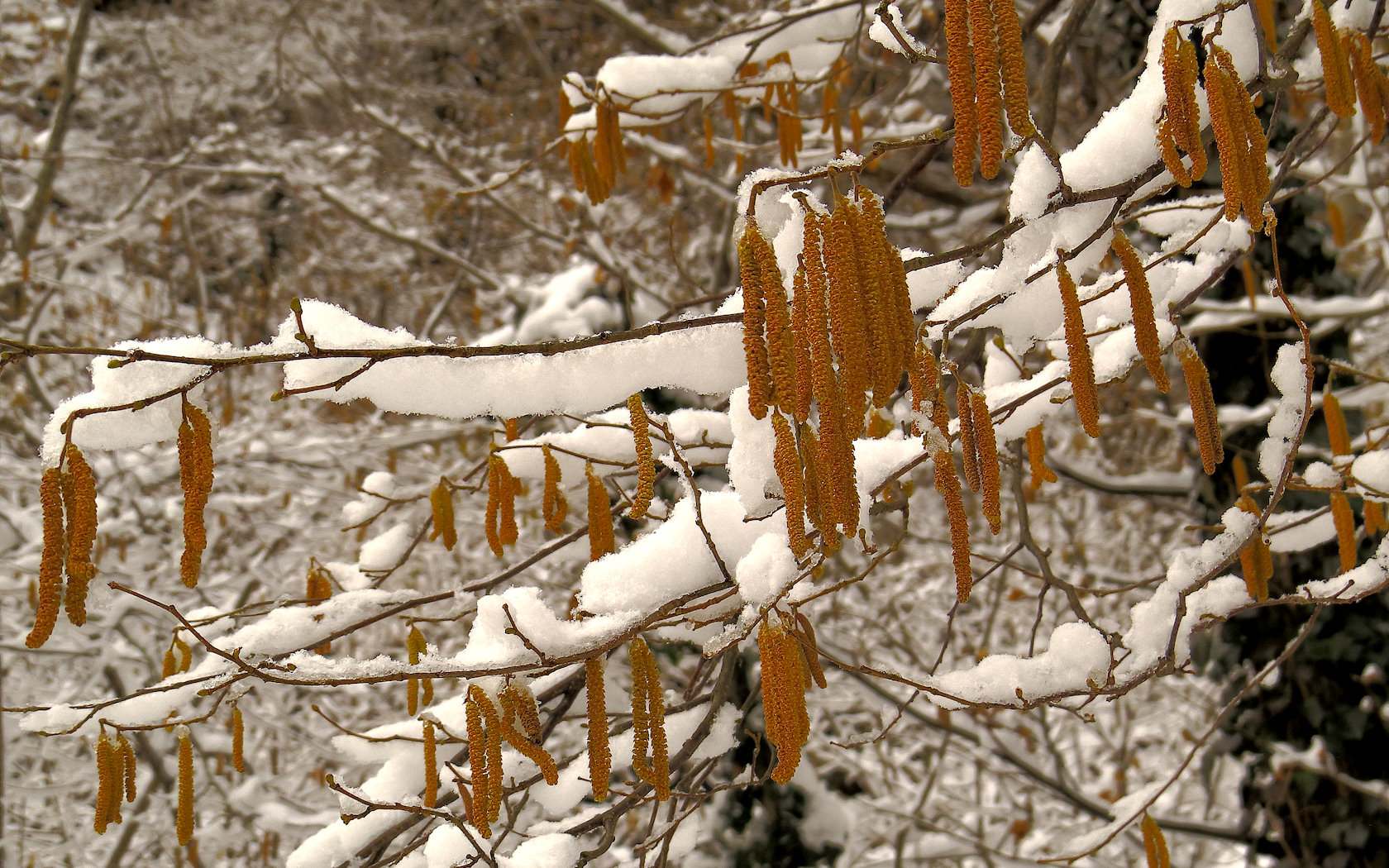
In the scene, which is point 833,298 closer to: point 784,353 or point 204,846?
point 784,353

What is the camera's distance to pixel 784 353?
3.42ft

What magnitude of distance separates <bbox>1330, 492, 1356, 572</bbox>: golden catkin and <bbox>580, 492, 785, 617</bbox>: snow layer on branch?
102 cm

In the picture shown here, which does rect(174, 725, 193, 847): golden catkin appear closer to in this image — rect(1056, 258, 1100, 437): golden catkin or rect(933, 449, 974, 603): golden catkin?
rect(933, 449, 974, 603): golden catkin

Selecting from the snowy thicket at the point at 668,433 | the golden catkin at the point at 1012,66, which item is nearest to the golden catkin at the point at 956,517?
the snowy thicket at the point at 668,433

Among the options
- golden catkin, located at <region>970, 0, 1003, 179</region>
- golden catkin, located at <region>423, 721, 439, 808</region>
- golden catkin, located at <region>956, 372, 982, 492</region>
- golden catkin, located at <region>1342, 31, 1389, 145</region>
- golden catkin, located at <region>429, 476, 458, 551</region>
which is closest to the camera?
golden catkin, located at <region>970, 0, 1003, 179</region>

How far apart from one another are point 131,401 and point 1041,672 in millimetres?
1306

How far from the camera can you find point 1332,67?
4.43ft

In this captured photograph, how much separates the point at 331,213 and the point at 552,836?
27.9 feet

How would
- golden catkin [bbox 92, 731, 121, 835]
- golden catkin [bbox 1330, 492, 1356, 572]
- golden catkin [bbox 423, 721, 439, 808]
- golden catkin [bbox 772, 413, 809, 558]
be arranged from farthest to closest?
1. golden catkin [bbox 1330, 492, 1356, 572]
2. golden catkin [bbox 423, 721, 439, 808]
3. golden catkin [bbox 92, 731, 121, 835]
4. golden catkin [bbox 772, 413, 809, 558]

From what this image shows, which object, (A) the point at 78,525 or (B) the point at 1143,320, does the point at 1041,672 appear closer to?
(B) the point at 1143,320

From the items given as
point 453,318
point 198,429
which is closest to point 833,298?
point 198,429

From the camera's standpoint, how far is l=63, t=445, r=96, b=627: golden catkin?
1191 millimetres

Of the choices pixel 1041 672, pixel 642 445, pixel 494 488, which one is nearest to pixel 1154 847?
pixel 1041 672

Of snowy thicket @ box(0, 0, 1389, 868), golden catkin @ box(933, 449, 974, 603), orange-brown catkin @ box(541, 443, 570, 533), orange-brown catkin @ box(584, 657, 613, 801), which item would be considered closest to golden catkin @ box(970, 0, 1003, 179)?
snowy thicket @ box(0, 0, 1389, 868)
